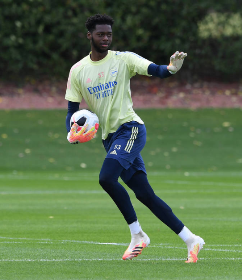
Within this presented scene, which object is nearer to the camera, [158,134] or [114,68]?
[114,68]

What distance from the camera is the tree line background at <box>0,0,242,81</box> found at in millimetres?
29219

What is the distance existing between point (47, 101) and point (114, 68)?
2266 cm

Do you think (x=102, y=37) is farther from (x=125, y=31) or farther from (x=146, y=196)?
(x=125, y=31)

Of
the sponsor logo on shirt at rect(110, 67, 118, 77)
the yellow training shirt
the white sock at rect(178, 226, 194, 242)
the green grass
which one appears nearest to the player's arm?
the yellow training shirt

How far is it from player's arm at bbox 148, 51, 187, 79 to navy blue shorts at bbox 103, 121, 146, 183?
628mm

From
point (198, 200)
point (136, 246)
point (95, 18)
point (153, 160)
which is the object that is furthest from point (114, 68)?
point (153, 160)

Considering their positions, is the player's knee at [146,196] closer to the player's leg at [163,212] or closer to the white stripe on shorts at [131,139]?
the player's leg at [163,212]

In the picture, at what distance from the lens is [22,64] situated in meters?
29.9

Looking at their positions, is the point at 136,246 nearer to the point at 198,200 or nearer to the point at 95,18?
the point at 95,18

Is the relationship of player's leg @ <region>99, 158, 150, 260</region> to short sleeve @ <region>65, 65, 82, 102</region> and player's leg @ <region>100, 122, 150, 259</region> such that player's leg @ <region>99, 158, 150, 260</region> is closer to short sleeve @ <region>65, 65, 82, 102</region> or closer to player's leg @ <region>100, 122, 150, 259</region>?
player's leg @ <region>100, 122, 150, 259</region>

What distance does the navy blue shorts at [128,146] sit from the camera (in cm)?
742

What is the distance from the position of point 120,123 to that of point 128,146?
27 cm

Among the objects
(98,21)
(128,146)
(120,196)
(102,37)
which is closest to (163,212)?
(120,196)

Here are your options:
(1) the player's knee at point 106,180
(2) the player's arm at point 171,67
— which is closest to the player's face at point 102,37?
(2) the player's arm at point 171,67
